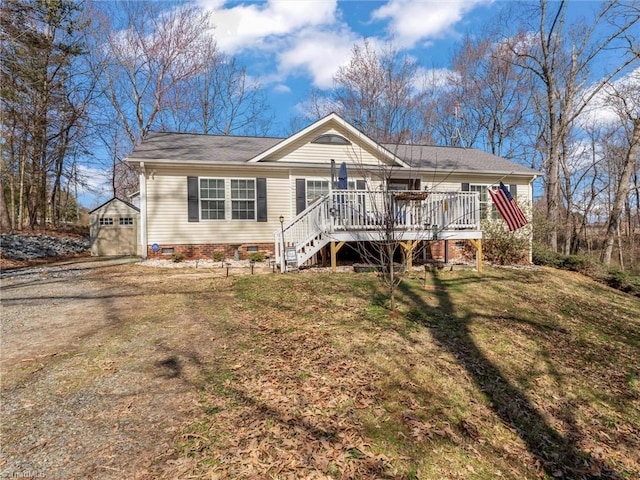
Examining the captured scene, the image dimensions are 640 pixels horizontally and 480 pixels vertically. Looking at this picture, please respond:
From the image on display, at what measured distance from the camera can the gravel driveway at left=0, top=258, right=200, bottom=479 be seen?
7.97ft

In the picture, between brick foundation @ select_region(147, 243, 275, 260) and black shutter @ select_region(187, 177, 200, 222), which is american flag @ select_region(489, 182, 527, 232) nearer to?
brick foundation @ select_region(147, 243, 275, 260)

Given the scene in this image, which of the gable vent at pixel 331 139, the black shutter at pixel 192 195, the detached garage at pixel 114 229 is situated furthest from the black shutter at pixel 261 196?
the detached garage at pixel 114 229

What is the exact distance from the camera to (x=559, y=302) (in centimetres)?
729

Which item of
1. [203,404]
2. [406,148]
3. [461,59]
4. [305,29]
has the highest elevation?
[461,59]

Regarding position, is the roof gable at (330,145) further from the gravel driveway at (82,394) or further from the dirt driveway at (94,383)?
the gravel driveway at (82,394)

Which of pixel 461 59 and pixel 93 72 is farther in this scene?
pixel 461 59

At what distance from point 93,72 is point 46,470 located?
2223 centimetres

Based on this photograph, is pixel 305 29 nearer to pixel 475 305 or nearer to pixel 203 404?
pixel 475 305

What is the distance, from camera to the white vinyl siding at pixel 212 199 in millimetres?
10680

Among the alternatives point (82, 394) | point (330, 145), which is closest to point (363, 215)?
point (330, 145)

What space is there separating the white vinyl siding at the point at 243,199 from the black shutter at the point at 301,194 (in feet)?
4.56

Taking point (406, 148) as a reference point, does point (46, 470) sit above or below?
below

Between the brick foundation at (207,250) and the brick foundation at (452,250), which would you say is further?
the brick foundation at (452,250)

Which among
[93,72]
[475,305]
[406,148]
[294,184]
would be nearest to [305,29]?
[406,148]
